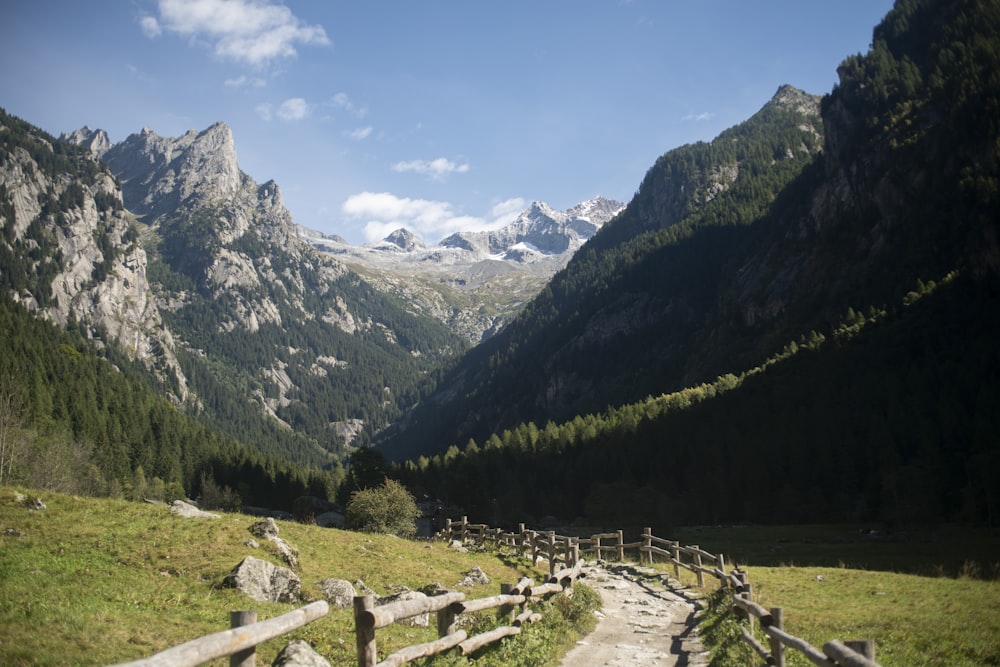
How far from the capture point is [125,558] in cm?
1988

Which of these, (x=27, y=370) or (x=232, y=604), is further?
(x=27, y=370)

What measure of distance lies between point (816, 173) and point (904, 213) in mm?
60309

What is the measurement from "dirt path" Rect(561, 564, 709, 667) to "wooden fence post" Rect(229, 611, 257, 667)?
9.56 meters

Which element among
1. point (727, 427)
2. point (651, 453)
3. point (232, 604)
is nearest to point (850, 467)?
point (727, 427)

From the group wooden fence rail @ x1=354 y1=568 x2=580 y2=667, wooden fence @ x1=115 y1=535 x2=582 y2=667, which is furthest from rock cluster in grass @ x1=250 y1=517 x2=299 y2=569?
wooden fence @ x1=115 y1=535 x2=582 y2=667

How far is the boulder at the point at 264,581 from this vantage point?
19.2 m

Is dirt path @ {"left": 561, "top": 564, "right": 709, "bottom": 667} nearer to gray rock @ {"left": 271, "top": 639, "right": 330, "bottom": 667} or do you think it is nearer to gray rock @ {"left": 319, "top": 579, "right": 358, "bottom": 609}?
gray rock @ {"left": 271, "top": 639, "right": 330, "bottom": 667}

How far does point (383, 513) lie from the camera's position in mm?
54500

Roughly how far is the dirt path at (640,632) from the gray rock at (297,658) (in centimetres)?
694

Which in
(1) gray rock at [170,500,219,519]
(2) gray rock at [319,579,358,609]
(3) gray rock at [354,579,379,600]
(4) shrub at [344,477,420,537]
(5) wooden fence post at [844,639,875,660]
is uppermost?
(5) wooden fence post at [844,639,875,660]

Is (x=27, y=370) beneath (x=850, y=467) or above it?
above

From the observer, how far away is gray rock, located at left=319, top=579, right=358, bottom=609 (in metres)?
20.9

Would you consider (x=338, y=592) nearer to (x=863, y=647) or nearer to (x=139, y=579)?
(x=139, y=579)

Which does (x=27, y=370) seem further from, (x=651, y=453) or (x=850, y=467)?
(x=850, y=467)
